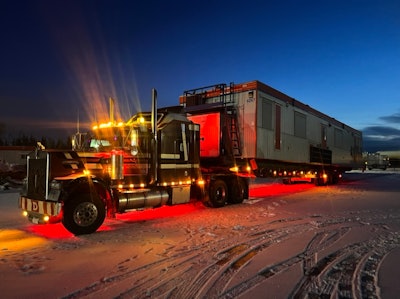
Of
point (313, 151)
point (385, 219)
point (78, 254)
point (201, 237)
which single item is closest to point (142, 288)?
point (78, 254)

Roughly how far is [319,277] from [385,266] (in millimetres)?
1211

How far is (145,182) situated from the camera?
391 inches

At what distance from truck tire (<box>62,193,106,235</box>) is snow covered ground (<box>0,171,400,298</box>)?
25 centimetres

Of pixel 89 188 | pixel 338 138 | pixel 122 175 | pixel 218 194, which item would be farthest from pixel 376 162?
pixel 89 188

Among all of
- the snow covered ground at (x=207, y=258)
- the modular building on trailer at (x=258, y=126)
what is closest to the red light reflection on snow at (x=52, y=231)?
the snow covered ground at (x=207, y=258)

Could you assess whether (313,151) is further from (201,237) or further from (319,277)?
(319,277)

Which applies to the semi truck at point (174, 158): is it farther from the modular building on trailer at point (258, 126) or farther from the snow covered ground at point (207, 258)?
the snow covered ground at point (207, 258)

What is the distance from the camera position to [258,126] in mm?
13477

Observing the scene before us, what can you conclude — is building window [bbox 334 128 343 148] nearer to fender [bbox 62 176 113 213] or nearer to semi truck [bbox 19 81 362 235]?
semi truck [bbox 19 81 362 235]

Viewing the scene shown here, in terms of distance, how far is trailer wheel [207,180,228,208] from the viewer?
12094mm

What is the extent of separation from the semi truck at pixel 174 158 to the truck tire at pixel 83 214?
2 centimetres

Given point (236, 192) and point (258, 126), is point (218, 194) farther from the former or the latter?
point (258, 126)

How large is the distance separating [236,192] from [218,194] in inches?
36.0

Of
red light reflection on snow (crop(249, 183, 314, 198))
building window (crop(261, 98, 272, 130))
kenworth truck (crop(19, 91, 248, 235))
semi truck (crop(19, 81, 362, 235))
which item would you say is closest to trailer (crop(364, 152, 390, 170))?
red light reflection on snow (crop(249, 183, 314, 198))
